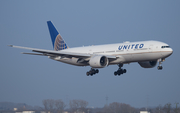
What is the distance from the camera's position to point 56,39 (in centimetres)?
6266

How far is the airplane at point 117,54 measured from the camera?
46.4 meters

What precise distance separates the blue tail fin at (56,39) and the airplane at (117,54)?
5.57 metres

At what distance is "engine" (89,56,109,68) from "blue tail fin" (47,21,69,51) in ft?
44.3

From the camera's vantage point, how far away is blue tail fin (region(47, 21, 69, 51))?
202 ft

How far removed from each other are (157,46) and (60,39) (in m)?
22.6

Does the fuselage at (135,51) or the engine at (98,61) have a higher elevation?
the fuselage at (135,51)

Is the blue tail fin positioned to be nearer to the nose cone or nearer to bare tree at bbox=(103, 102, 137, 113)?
bare tree at bbox=(103, 102, 137, 113)

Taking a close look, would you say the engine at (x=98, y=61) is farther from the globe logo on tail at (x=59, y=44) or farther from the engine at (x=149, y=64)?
the globe logo on tail at (x=59, y=44)

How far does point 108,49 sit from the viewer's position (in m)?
50.6

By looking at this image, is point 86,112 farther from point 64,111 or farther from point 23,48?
point 23,48

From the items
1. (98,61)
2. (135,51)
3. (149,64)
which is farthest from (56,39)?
(135,51)

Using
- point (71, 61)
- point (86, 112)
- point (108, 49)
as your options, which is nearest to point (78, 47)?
point (71, 61)

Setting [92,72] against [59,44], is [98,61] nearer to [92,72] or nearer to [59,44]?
[92,72]

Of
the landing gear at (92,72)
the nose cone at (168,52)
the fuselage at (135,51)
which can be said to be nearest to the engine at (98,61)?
the fuselage at (135,51)
